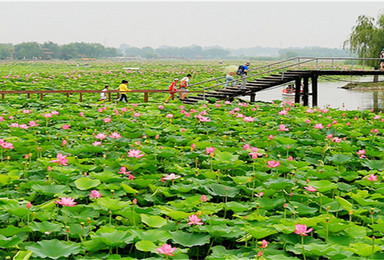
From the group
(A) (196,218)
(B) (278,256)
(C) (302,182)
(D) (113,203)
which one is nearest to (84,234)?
(D) (113,203)

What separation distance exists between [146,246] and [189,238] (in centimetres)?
32

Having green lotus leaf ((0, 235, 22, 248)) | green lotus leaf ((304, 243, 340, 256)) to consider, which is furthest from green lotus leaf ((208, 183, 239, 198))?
green lotus leaf ((0, 235, 22, 248))

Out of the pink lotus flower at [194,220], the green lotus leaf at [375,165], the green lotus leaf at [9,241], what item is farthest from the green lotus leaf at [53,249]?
the green lotus leaf at [375,165]

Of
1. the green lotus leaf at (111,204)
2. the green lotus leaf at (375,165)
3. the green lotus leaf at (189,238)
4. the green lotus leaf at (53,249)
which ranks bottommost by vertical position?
the green lotus leaf at (375,165)

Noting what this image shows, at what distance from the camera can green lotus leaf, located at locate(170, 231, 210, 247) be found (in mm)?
2486

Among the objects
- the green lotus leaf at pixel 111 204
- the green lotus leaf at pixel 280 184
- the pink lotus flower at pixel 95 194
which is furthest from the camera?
the green lotus leaf at pixel 280 184

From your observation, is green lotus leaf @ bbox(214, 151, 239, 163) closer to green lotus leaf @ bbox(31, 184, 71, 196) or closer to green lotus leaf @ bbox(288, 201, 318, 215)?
green lotus leaf @ bbox(288, 201, 318, 215)

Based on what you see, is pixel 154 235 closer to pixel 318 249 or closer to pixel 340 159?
pixel 318 249

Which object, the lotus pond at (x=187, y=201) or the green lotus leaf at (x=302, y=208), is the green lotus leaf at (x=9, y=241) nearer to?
the lotus pond at (x=187, y=201)

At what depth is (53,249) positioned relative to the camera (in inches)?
92.7

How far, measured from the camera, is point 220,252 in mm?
2502

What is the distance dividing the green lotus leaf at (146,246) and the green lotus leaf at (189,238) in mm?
188

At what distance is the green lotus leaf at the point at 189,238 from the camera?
2486mm

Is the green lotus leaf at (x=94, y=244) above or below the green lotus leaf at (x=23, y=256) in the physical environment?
below
